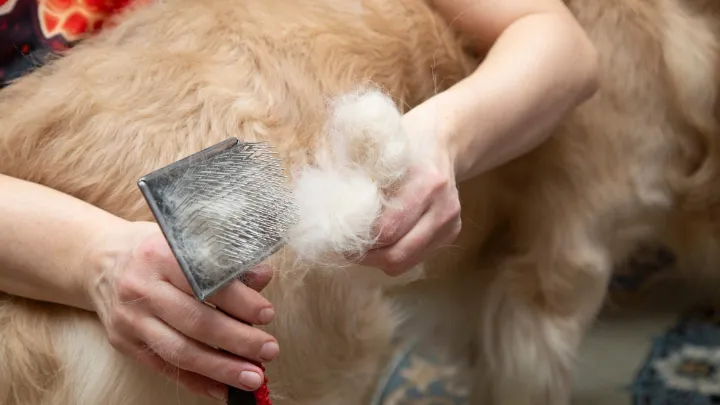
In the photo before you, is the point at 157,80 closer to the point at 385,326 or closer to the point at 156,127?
the point at 156,127

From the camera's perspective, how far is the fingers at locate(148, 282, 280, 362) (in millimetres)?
453

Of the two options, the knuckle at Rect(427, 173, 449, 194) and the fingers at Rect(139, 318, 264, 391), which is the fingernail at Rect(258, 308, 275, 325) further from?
the knuckle at Rect(427, 173, 449, 194)

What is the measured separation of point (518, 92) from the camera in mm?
620

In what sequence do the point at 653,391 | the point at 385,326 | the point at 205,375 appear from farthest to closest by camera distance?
the point at 653,391 → the point at 385,326 → the point at 205,375

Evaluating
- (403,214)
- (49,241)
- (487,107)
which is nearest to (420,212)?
(403,214)

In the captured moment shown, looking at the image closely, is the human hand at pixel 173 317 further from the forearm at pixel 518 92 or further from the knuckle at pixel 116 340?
the forearm at pixel 518 92

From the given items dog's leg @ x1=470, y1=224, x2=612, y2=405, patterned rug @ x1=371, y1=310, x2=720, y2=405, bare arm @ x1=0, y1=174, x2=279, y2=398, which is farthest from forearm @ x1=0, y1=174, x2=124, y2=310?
patterned rug @ x1=371, y1=310, x2=720, y2=405

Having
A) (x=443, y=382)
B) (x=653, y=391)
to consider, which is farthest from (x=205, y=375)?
(x=653, y=391)

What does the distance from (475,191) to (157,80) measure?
0.35m

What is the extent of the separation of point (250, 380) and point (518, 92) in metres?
0.33

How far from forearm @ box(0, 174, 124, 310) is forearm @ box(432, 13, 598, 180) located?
0.27 meters

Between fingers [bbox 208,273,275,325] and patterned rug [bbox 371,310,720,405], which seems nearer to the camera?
fingers [bbox 208,273,275,325]

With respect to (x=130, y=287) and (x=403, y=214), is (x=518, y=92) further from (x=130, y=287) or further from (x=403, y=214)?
(x=130, y=287)

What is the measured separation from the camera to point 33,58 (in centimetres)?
66
